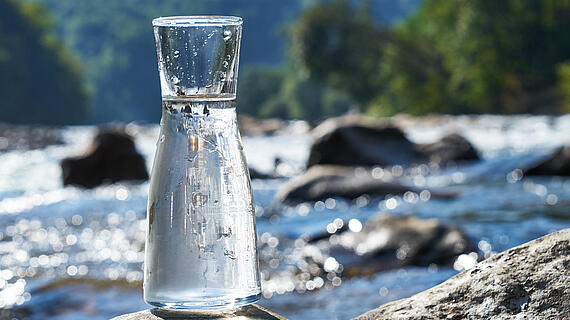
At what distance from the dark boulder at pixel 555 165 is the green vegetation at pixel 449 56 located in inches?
884

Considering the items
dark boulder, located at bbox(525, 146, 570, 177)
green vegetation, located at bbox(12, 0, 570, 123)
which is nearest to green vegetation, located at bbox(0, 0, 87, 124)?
green vegetation, located at bbox(12, 0, 570, 123)

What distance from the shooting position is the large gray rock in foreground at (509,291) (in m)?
1.76

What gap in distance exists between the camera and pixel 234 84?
75.0 inches

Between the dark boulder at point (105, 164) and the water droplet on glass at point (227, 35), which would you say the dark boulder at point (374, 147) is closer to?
the dark boulder at point (105, 164)

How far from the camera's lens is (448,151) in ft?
45.0

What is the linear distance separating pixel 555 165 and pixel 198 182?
9722mm

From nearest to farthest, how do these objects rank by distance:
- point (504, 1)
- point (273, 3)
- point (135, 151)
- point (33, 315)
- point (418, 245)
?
point (33, 315), point (418, 245), point (135, 151), point (504, 1), point (273, 3)

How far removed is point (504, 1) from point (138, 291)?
36853mm

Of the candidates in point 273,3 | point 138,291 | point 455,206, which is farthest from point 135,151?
point 273,3

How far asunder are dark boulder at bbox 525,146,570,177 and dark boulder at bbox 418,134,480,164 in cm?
235

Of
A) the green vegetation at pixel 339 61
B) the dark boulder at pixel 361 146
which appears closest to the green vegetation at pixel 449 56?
the green vegetation at pixel 339 61

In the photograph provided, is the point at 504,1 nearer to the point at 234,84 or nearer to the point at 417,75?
the point at 417,75

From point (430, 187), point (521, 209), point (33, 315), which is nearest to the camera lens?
point (33, 315)

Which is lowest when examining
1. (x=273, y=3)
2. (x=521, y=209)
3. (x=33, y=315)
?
(x=33, y=315)
